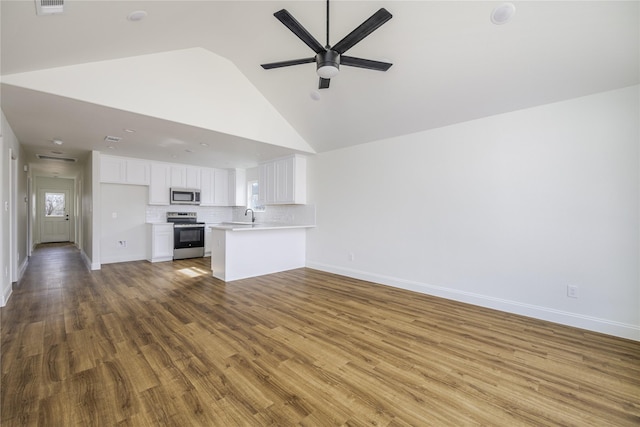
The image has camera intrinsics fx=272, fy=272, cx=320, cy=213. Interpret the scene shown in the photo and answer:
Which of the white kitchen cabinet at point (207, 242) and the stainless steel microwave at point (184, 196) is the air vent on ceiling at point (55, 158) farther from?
the white kitchen cabinet at point (207, 242)

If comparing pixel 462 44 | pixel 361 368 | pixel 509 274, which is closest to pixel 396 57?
pixel 462 44

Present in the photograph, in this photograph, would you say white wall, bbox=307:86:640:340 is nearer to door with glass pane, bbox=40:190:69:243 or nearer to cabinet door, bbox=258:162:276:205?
cabinet door, bbox=258:162:276:205

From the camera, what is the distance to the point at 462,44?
103 inches

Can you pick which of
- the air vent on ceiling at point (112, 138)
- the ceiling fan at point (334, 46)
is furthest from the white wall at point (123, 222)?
the ceiling fan at point (334, 46)

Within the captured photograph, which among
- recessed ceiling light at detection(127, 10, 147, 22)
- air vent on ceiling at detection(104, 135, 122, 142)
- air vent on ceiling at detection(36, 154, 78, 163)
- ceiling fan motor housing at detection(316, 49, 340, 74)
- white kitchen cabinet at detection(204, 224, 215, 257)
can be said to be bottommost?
white kitchen cabinet at detection(204, 224, 215, 257)

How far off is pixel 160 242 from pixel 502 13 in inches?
271

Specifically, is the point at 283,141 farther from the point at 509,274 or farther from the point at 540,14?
the point at 509,274

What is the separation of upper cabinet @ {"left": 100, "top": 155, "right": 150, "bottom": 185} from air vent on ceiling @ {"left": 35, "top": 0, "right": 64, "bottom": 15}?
471 centimetres

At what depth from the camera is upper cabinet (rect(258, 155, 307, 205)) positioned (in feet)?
18.2

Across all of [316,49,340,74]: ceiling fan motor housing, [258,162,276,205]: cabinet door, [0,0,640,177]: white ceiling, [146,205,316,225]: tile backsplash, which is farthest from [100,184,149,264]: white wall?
[316,49,340,74]: ceiling fan motor housing

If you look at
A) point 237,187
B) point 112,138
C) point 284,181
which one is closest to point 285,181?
point 284,181

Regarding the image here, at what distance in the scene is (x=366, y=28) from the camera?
1894mm

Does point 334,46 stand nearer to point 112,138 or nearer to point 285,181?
point 285,181

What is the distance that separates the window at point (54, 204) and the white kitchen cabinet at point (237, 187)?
24.2 ft
